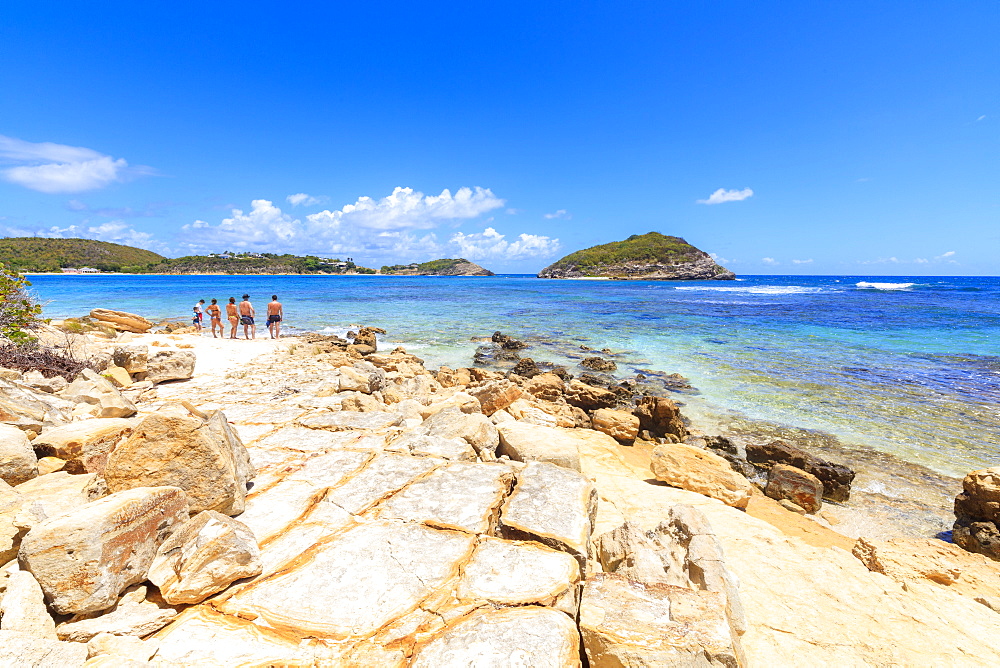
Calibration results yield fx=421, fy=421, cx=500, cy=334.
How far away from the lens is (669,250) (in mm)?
134375

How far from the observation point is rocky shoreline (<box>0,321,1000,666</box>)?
2.43 metres

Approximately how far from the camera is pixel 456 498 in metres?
3.98

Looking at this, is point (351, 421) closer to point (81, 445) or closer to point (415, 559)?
point (81, 445)

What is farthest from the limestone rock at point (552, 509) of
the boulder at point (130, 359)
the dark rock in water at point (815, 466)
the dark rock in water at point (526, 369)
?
the dark rock in water at point (526, 369)

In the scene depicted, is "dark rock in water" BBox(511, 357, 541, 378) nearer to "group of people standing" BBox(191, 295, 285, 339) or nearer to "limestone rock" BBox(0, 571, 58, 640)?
"group of people standing" BBox(191, 295, 285, 339)

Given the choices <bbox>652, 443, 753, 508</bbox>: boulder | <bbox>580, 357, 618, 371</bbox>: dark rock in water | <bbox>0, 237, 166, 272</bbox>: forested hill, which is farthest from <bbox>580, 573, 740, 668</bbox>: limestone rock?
<bbox>0, 237, 166, 272</bbox>: forested hill

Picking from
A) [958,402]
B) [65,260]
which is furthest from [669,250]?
[65,260]

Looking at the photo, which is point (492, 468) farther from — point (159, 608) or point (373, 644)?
point (159, 608)

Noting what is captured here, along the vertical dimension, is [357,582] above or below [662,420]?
above

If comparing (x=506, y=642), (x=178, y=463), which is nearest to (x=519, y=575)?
(x=506, y=642)

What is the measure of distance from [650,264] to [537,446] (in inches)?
5210

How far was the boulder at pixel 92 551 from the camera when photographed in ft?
8.02

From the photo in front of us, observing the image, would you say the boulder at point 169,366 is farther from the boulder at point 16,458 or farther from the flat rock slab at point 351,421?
the boulder at point 16,458

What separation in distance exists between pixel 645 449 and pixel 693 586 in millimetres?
5217
